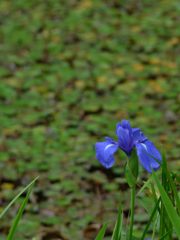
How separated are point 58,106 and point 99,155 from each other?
10.5 ft

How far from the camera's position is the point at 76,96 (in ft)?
17.2

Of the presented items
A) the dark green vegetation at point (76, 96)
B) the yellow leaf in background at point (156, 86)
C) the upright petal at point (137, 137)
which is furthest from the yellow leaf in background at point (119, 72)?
the upright petal at point (137, 137)

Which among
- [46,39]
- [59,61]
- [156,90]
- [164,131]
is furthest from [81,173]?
[46,39]

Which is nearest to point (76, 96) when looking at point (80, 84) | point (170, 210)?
point (80, 84)

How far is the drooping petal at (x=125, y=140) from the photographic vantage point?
1.92m

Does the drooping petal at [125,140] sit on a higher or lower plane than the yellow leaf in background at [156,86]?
lower

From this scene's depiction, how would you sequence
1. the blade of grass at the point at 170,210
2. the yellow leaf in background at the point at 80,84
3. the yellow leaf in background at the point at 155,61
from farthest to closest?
1. the yellow leaf in background at the point at 155,61
2. the yellow leaf in background at the point at 80,84
3. the blade of grass at the point at 170,210

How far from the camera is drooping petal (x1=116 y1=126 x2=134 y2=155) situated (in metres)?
1.92

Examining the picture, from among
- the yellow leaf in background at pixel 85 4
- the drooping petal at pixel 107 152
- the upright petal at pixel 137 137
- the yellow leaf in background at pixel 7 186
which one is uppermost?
the yellow leaf in background at pixel 85 4

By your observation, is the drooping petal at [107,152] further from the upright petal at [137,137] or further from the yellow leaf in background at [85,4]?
the yellow leaf in background at [85,4]

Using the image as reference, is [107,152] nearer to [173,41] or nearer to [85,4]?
[173,41]

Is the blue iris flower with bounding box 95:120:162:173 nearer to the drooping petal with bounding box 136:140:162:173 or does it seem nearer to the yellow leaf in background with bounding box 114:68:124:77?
the drooping petal with bounding box 136:140:162:173

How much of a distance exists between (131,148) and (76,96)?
11.0 ft

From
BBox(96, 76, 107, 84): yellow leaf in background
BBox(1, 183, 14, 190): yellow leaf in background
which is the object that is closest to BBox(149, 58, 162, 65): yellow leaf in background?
BBox(96, 76, 107, 84): yellow leaf in background
